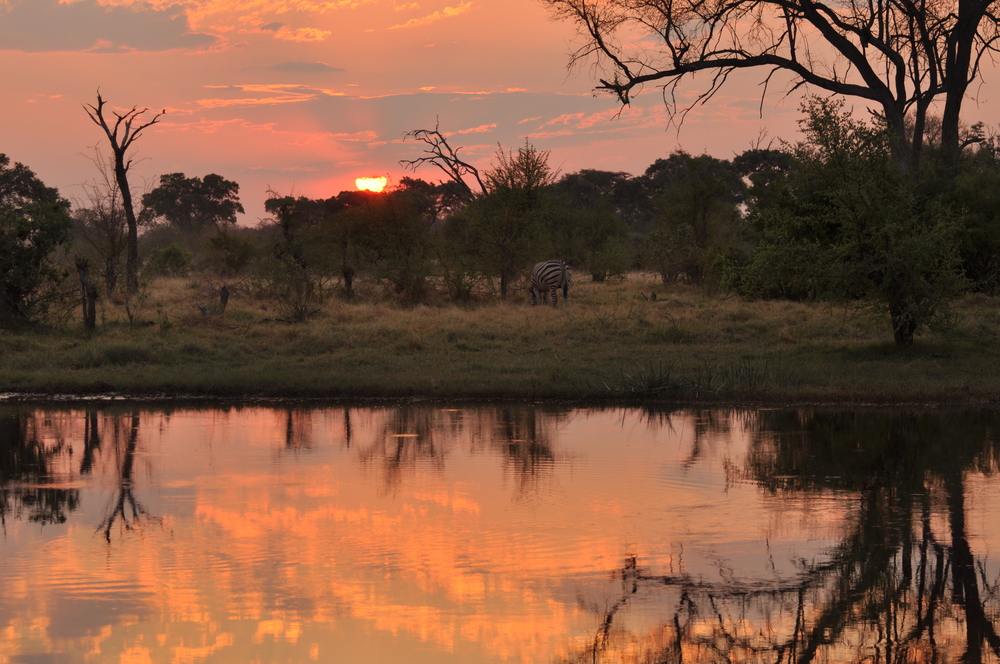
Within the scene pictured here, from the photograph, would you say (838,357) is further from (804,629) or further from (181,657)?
(181,657)

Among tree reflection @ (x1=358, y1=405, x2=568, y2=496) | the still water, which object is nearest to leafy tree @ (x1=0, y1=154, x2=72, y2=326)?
the still water

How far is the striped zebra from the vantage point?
31.1 metres

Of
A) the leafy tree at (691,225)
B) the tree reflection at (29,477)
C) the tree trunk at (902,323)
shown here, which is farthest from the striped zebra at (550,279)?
the tree reflection at (29,477)

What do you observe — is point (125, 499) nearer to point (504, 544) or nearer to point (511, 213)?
point (504, 544)

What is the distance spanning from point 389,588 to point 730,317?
1881 centimetres

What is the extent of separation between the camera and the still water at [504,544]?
6.39 meters

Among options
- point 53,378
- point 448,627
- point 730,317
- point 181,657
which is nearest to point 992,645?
point 448,627

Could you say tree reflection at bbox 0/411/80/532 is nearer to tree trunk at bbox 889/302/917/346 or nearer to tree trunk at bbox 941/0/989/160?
tree trunk at bbox 889/302/917/346

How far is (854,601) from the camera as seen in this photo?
6984mm

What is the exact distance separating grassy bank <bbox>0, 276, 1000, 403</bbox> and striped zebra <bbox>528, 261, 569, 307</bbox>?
2.70m

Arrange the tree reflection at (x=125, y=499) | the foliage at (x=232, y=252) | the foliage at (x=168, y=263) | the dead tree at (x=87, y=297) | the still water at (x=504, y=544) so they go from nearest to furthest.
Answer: the still water at (x=504, y=544) → the tree reflection at (x=125, y=499) → the dead tree at (x=87, y=297) → the foliage at (x=232, y=252) → the foliage at (x=168, y=263)

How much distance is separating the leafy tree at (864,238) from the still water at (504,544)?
5.56 m

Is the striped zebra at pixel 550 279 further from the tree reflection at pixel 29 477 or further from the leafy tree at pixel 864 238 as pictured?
the tree reflection at pixel 29 477

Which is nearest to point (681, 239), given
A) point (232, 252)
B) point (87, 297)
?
point (232, 252)
